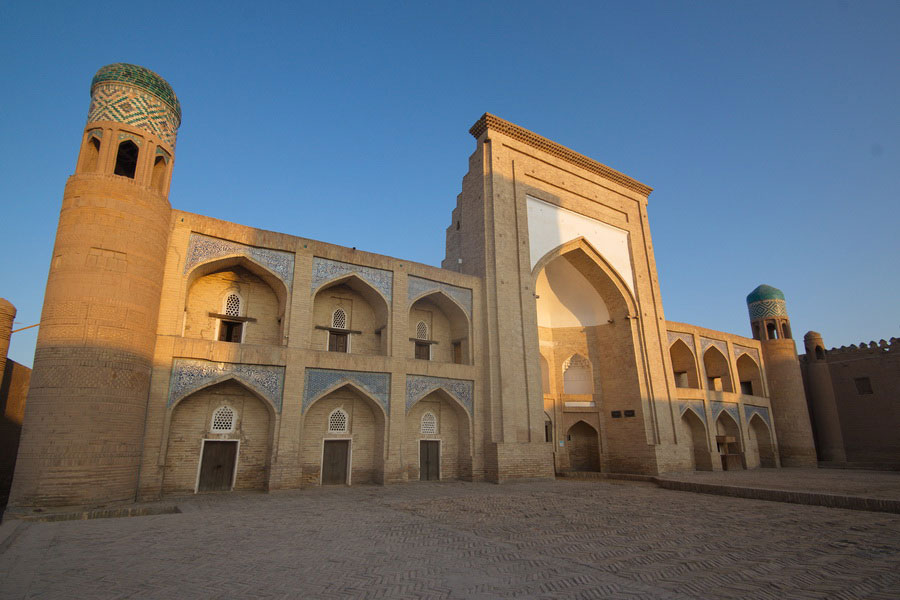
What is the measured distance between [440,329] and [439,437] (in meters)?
3.16

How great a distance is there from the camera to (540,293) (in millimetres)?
19953

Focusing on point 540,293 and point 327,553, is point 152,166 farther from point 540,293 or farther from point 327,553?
point 540,293

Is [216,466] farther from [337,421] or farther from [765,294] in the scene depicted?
[765,294]

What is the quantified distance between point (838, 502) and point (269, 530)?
31.0 ft

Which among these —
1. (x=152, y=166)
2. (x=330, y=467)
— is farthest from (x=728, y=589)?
(x=152, y=166)

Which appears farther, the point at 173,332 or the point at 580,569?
the point at 173,332

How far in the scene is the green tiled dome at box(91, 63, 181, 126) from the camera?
10383 millimetres

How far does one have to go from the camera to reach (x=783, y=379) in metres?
23.9

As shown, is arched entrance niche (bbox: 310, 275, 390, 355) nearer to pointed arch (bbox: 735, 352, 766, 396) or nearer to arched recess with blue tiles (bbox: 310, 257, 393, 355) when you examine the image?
arched recess with blue tiles (bbox: 310, 257, 393, 355)

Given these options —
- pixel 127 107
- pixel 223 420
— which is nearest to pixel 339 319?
pixel 223 420

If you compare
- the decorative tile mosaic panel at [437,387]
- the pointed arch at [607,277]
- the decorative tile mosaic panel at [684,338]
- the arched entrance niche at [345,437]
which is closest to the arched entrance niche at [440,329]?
the decorative tile mosaic panel at [437,387]

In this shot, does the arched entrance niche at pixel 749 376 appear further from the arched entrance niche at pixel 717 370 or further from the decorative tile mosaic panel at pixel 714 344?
the decorative tile mosaic panel at pixel 714 344

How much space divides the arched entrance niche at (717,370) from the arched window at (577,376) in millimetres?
6730

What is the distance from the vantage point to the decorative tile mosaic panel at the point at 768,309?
25500mm
